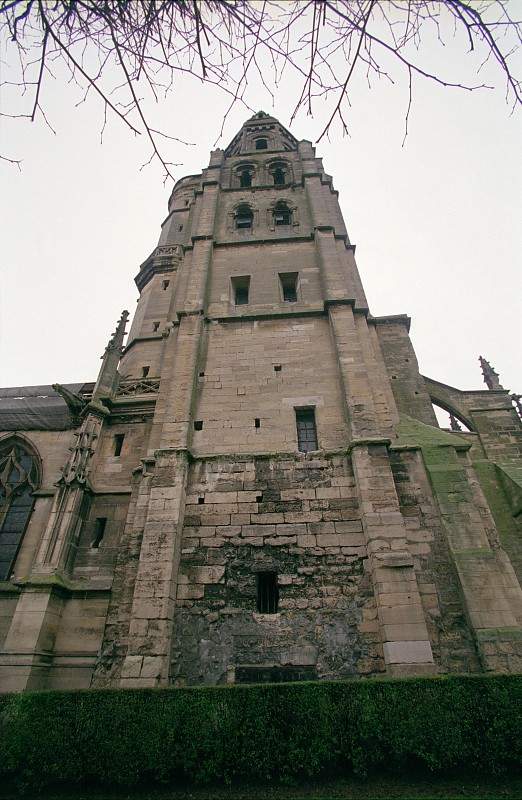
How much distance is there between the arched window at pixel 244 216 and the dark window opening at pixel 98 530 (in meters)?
13.7

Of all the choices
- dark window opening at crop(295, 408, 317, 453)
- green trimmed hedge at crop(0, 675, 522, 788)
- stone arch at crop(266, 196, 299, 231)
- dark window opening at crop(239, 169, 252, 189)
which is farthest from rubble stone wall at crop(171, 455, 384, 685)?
dark window opening at crop(239, 169, 252, 189)

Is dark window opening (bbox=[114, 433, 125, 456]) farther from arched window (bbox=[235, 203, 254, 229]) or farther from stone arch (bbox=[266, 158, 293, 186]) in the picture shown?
stone arch (bbox=[266, 158, 293, 186])

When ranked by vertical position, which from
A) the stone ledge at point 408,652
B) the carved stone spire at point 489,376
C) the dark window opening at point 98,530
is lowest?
the stone ledge at point 408,652

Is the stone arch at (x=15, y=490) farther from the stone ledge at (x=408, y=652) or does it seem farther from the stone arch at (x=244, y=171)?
the stone arch at (x=244, y=171)

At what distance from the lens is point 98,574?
9.90 metres

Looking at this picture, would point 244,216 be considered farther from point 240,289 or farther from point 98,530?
point 98,530

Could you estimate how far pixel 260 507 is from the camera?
385 inches

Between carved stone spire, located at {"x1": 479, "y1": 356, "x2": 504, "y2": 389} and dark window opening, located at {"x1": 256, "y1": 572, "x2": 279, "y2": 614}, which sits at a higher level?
carved stone spire, located at {"x1": 479, "y1": 356, "x2": 504, "y2": 389}

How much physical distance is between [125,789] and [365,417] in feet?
27.5

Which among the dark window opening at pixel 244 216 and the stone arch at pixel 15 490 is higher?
the dark window opening at pixel 244 216

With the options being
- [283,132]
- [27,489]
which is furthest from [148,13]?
[283,132]

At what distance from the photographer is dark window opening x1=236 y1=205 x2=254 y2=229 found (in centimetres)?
1840

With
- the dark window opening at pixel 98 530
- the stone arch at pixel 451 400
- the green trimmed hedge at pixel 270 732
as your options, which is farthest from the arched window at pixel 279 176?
the green trimmed hedge at pixel 270 732

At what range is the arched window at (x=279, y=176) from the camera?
21.4 meters
